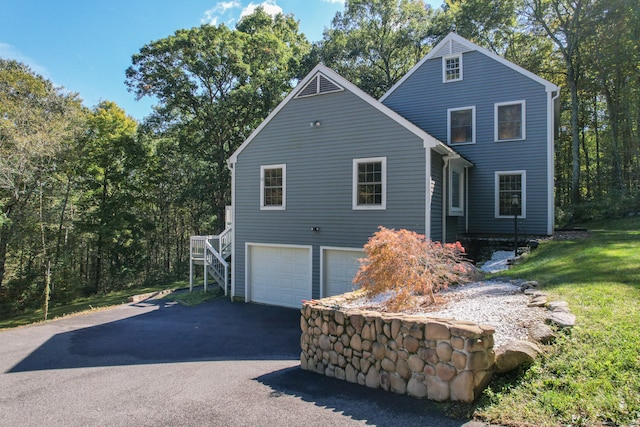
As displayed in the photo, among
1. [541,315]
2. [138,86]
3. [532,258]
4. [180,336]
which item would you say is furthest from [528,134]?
[138,86]

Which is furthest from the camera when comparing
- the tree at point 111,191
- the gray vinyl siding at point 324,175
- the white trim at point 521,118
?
the tree at point 111,191

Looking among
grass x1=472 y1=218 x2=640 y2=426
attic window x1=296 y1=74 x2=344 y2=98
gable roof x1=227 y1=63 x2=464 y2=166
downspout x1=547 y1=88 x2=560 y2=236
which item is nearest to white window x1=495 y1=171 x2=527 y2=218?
Result: downspout x1=547 y1=88 x2=560 y2=236

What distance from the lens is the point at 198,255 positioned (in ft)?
48.3

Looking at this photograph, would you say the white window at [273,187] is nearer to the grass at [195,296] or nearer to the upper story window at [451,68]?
the grass at [195,296]

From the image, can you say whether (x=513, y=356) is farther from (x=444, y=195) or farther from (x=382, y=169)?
(x=444, y=195)

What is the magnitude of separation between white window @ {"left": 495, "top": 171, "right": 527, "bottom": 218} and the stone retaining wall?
9.86m

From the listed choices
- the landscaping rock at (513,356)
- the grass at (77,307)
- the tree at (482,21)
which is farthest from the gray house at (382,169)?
the grass at (77,307)

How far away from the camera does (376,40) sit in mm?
21953

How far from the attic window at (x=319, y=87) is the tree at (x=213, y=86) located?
970 cm

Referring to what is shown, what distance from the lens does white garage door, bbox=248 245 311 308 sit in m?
11.5

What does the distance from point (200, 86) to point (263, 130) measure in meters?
11.2

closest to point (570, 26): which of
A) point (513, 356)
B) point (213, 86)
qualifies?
point (213, 86)

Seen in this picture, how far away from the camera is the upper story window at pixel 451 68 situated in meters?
13.5

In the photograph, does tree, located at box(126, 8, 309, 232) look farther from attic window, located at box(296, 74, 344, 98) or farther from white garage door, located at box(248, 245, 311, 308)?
white garage door, located at box(248, 245, 311, 308)
